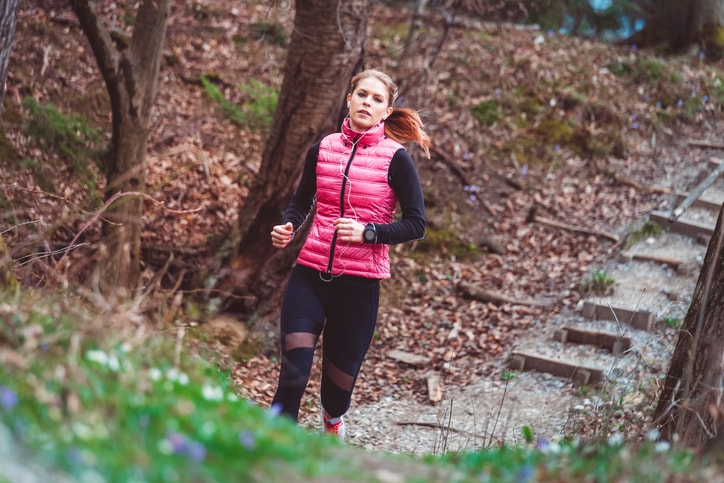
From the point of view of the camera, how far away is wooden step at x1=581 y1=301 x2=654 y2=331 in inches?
275

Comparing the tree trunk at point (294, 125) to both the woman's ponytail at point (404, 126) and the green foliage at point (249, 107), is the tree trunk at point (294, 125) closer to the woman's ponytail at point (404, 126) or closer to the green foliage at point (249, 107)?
the woman's ponytail at point (404, 126)

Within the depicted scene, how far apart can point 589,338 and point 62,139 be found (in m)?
5.58

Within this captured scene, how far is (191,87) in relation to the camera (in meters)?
9.95

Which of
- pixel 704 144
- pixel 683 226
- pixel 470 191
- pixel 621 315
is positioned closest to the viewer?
pixel 621 315

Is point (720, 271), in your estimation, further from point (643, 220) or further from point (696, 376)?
point (643, 220)

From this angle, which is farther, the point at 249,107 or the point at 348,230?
the point at 249,107

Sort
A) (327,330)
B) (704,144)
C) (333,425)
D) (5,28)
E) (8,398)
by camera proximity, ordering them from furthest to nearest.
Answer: (704,144), (333,425), (327,330), (5,28), (8,398)

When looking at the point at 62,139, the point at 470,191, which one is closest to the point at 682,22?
the point at 470,191

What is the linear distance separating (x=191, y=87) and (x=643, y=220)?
6195 millimetres

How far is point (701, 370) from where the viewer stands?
13.1ft

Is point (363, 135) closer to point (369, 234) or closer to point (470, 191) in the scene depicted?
point (369, 234)

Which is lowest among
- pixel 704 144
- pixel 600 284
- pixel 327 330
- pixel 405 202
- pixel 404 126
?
pixel 327 330

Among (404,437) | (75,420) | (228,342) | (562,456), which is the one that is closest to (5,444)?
(75,420)

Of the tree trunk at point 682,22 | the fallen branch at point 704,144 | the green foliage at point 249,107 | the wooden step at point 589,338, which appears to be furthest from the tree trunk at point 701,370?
the tree trunk at point 682,22
